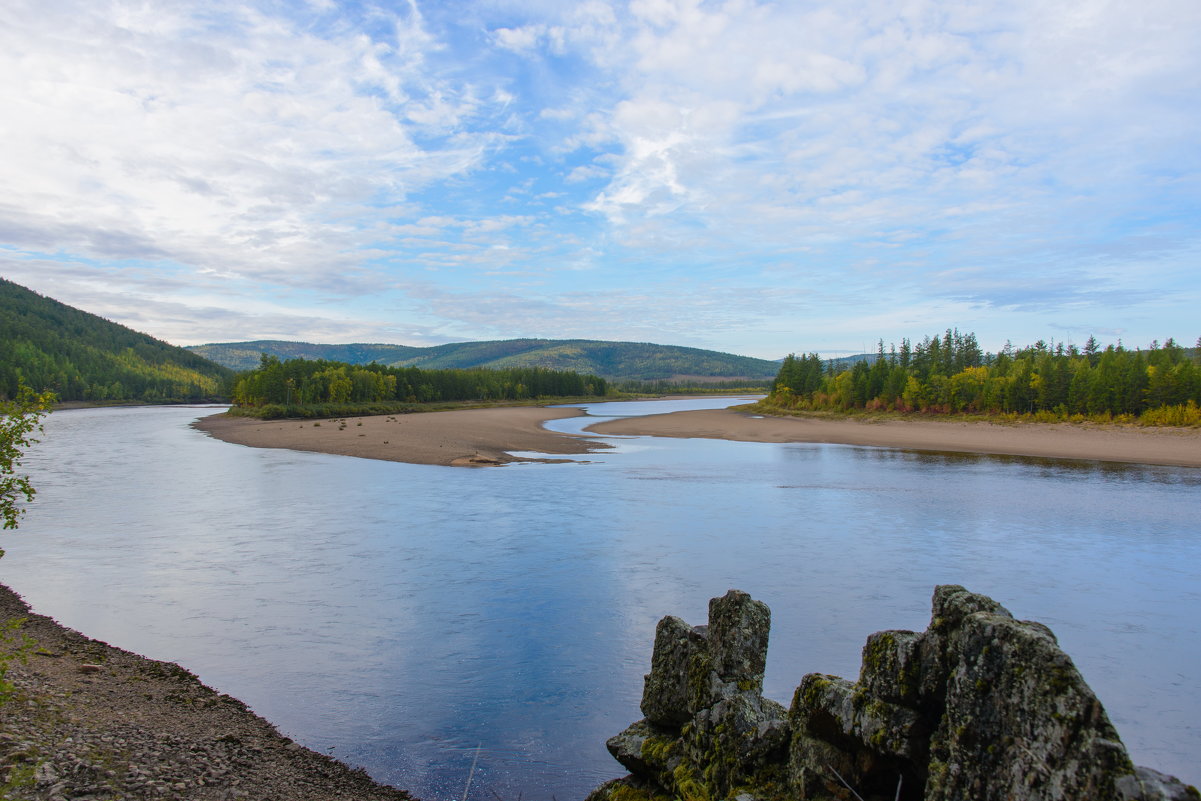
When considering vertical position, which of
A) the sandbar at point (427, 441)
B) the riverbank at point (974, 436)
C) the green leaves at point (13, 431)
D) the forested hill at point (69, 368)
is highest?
the forested hill at point (69, 368)

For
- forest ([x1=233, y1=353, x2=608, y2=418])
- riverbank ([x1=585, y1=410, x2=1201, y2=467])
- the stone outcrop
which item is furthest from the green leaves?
forest ([x1=233, y1=353, x2=608, y2=418])

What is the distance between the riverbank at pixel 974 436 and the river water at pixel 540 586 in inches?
565

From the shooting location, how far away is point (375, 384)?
117500 millimetres

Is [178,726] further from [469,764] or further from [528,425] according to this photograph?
[528,425]

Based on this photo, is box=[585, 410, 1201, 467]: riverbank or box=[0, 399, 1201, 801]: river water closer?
box=[0, 399, 1201, 801]: river water

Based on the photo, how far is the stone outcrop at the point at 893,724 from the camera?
3.47m

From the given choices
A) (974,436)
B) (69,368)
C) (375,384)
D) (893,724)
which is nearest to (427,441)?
(974,436)

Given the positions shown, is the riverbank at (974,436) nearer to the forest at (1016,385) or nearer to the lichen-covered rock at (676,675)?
the forest at (1016,385)

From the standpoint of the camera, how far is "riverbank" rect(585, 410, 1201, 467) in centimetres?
4461

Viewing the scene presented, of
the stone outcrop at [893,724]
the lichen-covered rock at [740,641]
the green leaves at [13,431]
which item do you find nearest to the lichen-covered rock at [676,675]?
the stone outcrop at [893,724]

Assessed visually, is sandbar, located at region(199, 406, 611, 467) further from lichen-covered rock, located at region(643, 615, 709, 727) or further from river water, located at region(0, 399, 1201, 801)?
lichen-covered rock, located at region(643, 615, 709, 727)

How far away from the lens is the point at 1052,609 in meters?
13.5

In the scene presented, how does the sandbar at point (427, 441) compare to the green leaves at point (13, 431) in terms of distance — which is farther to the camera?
the sandbar at point (427, 441)

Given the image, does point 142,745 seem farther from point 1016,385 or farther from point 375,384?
point 375,384
